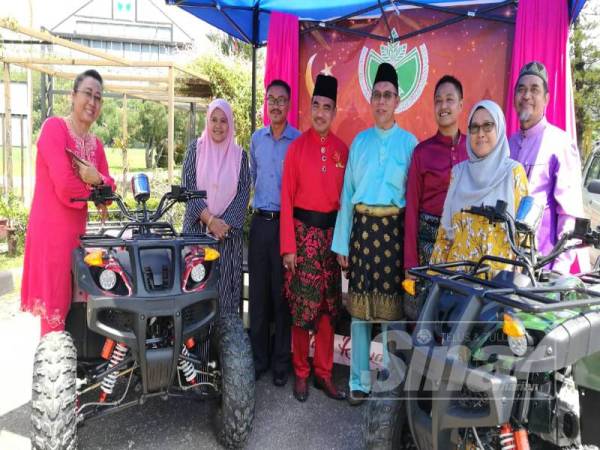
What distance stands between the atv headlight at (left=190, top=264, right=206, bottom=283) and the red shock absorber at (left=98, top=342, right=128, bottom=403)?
1.45 ft

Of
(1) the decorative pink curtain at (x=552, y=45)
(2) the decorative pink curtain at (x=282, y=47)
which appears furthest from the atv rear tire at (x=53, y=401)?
(1) the decorative pink curtain at (x=552, y=45)

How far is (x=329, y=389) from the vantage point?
11.2 feet

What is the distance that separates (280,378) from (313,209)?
47.5 inches

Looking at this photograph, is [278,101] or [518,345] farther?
[278,101]

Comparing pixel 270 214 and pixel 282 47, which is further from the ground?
pixel 282 47

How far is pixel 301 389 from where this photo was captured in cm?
341

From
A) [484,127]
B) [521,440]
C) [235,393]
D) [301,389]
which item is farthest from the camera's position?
[301,389]

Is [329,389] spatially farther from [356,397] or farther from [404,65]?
[404,65]

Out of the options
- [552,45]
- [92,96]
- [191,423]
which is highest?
[552,45]

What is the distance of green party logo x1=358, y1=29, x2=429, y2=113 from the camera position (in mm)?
4660

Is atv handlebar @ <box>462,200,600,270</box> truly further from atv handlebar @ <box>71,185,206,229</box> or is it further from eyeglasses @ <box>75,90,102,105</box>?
eyeglasses @ <box>75,90,102,105</box>

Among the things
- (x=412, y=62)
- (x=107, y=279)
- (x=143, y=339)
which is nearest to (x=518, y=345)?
(x=143, y=339)

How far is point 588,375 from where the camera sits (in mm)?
1785

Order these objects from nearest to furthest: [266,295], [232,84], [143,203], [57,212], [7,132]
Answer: [143,203], [57,212], [266,295], [7,132], [232,84]
